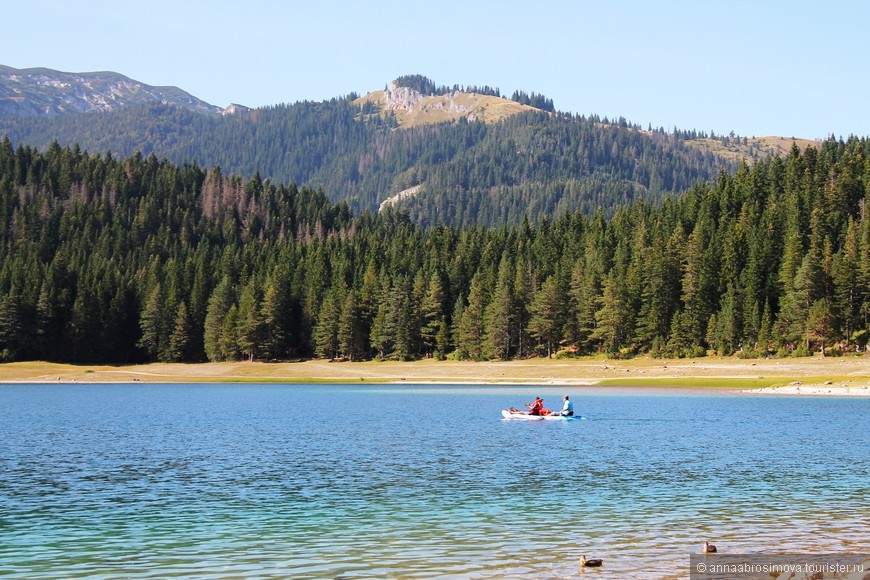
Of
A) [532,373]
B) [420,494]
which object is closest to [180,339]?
[532,373]

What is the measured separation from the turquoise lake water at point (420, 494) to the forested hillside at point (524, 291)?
6407 cm

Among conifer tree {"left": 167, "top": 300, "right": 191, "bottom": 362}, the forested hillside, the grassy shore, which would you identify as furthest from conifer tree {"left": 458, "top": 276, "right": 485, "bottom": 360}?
conifer tree {"left": 167, "top": 300, "right": 191, "bottom": 362}

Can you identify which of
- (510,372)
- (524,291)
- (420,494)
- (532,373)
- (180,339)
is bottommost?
(420,494)

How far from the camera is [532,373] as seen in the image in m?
126

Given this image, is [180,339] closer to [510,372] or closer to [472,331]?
[472,331]

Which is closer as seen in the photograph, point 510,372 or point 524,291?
point 510,372

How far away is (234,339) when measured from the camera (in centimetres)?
15788

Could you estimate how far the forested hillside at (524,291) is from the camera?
423 ft

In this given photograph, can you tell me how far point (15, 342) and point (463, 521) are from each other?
149697mm

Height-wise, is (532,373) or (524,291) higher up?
(524,291)

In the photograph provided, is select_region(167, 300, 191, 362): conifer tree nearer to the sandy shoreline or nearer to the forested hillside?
the forested hillside

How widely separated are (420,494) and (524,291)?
119 metres

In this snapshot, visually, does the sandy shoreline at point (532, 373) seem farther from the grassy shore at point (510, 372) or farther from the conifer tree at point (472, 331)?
the conifer tree at point (472, 331)

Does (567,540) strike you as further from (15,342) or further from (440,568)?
(15,342)
